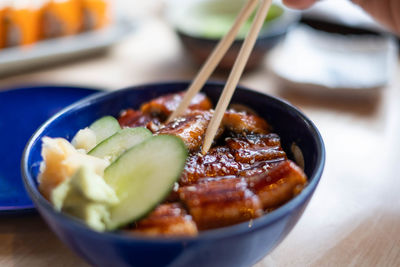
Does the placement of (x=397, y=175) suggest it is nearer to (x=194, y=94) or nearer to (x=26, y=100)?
(x=194, y=94)

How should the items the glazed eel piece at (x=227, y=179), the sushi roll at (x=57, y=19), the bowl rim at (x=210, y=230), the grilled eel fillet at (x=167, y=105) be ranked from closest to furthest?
the bowl rim at (x=210, y=230) → the glazed eel piece at (x=227, y=179) → the grilled eel fillet at (x=167, y=105) → the sushi roll at (x=57, y=19)

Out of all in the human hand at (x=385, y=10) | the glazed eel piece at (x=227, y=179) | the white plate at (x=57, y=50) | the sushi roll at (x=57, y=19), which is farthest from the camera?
the sushi roll at (x=57, y=19)

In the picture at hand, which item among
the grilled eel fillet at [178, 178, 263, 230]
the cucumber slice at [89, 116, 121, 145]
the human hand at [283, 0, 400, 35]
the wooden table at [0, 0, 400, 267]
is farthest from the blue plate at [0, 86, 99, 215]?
the human hand at [283, 0, 400, 35]

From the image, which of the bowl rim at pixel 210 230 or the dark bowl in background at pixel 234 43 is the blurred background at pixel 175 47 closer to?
the dark bowl in background at pixel 234 43

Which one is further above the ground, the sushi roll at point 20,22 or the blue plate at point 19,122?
the sushi roll at point 20,22

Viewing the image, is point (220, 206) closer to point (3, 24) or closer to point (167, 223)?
point (167, 223)

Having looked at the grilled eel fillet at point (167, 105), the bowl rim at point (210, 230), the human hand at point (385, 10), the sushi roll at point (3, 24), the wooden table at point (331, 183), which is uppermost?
the human hand at point (385, 10)

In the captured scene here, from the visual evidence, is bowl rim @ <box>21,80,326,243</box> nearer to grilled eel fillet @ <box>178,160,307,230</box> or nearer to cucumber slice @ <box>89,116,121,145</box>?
grilled eel fillet @ <box>178,160,307,230</box>

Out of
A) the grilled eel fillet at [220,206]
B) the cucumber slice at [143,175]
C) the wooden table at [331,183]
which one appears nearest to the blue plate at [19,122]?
the wooden table at [331,183]
